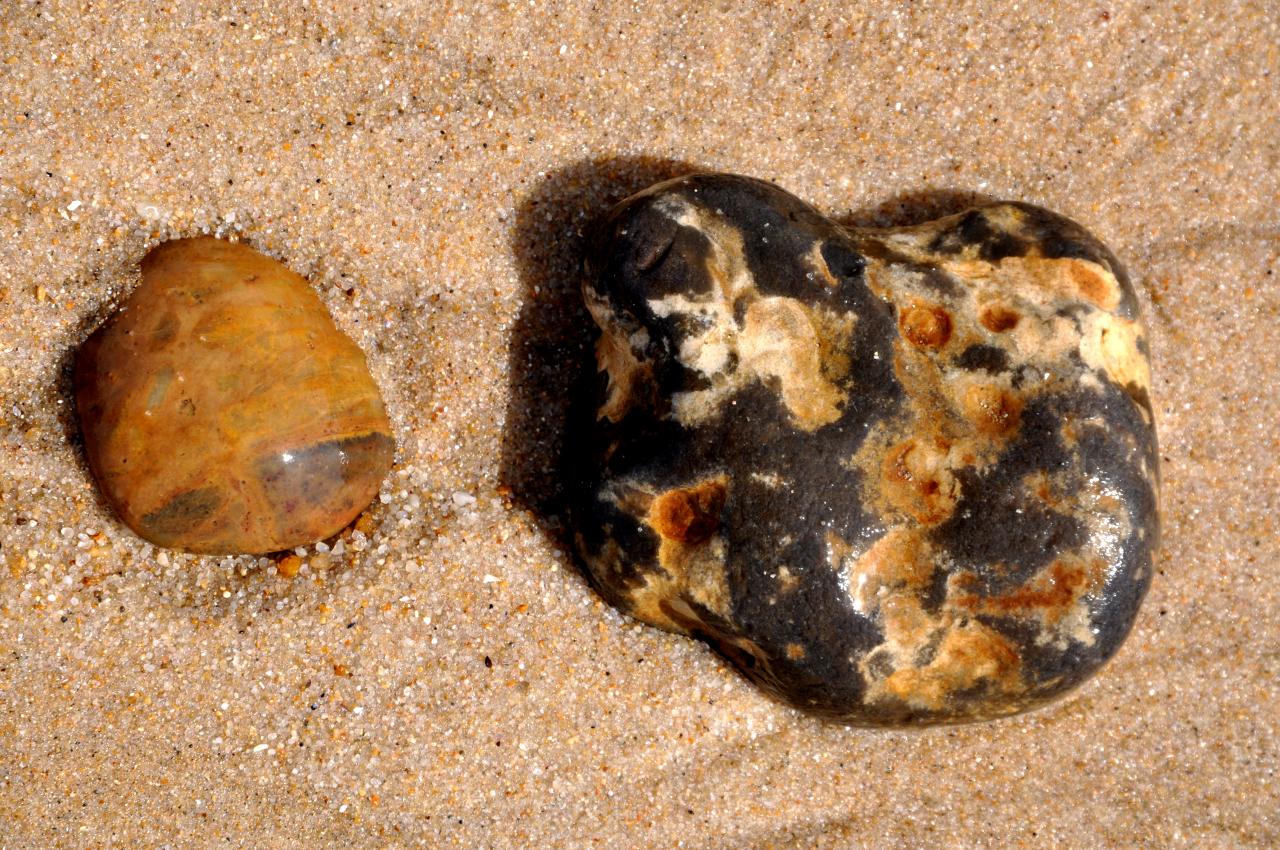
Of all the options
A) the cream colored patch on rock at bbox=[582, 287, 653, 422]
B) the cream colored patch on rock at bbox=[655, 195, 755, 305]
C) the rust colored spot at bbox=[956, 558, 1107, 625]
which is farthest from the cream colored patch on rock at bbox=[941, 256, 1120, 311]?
the cream colored patch on rock at bbox=[582, 287, 653, 422]

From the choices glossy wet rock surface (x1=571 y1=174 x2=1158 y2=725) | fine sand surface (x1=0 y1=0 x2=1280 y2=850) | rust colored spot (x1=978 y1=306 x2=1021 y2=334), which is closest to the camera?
glossy wet rock surface (x1=571 y1=174 x2=1158 y2=725)

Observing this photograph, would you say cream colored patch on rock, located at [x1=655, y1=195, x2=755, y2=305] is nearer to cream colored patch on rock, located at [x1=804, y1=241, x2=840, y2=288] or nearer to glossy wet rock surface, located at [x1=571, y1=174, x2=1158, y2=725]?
glossy wet rock surface, located at [x1=571, y1=174, x2=1158, y2=725]

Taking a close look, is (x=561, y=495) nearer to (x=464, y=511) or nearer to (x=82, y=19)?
(x=464, y=511)

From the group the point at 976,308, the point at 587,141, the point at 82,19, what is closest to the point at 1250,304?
the point at 976,308

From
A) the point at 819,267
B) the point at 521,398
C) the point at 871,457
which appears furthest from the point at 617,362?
the point at 871,457

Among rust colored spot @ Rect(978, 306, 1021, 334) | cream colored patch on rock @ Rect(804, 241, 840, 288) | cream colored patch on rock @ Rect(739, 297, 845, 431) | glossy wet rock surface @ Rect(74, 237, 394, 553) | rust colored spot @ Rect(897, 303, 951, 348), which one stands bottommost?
glossy wet rock surface @ Rect(74, 237, 394, 553)

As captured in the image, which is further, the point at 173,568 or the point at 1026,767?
the point at 1026,767
